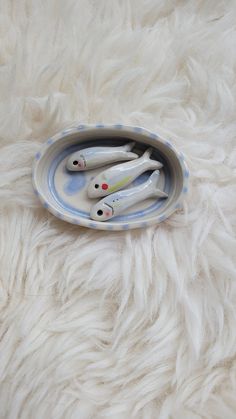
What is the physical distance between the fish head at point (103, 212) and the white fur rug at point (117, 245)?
0.02 meters

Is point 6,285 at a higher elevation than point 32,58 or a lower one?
lower

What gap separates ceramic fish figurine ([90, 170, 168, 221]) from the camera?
44cm

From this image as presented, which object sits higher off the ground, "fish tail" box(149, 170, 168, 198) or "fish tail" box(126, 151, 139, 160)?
"fish tail" box(126, 151, 139, 160)

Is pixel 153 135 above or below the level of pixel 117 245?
above

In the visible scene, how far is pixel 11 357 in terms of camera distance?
409 mm

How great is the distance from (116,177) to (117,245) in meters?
0.07

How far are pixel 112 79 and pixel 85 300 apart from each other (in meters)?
0.23

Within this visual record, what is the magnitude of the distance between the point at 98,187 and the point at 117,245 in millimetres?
60

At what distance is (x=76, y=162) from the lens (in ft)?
1.49

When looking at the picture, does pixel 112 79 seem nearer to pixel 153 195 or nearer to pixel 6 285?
pixel 153 195

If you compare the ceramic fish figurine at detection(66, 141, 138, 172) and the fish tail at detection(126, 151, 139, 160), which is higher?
the fish tail at detection(126, 151, 139, 160)

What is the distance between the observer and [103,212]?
442mm

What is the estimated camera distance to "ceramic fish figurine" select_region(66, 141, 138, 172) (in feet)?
1.48

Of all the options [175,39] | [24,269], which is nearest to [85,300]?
[24,269]
